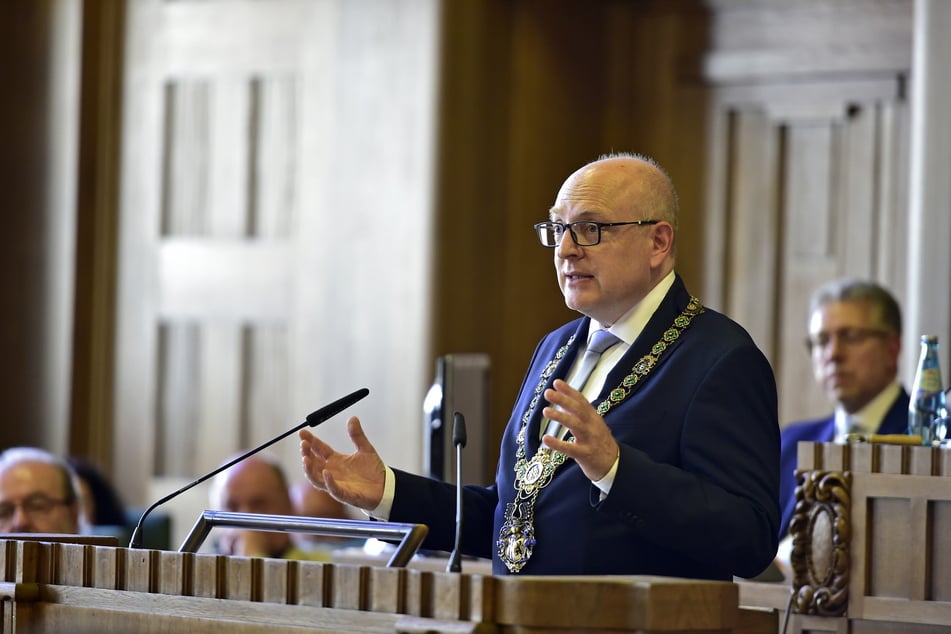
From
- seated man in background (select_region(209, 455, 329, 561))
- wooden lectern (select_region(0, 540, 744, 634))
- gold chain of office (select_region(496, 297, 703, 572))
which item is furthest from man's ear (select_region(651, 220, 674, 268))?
seated man in background (select_region(209, 455, 329, 561))

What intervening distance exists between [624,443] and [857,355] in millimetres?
2376

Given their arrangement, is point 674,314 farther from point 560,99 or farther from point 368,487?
point 560,99

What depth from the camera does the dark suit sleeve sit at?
2.61 m

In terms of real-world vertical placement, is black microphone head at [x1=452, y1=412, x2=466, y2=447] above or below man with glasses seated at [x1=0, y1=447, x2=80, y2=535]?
above

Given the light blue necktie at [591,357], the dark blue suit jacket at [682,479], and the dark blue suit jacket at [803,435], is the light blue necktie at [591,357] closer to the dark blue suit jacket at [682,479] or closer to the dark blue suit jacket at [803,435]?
the dark blue suit jacket at [682,479]

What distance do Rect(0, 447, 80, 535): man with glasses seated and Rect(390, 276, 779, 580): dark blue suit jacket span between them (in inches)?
84.7

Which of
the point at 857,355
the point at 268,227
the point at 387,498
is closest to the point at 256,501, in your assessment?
the point at 268,227

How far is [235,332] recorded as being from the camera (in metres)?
7.10

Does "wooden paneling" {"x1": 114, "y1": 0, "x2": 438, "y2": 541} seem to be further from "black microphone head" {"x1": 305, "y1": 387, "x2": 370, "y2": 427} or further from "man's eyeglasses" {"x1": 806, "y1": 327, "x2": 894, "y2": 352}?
"black microphone head" {"x1": 305, "y1": 387, "x2": 370, "y2": 427}

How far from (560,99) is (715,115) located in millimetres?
647

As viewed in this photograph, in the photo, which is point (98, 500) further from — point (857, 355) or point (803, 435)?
point (857, 355)

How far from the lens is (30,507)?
4.67 metres

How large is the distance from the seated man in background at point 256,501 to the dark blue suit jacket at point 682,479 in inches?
106

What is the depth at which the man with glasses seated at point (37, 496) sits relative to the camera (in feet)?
15.3
